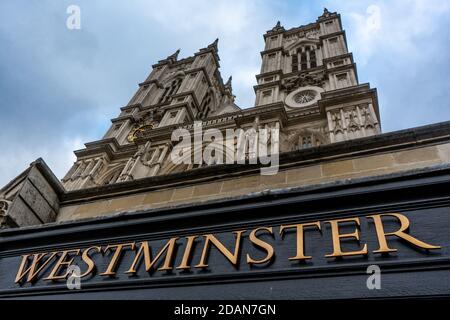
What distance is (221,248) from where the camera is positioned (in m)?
3.88

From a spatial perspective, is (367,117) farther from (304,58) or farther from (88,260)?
(304,58)

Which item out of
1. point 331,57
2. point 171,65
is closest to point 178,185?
point 331,57

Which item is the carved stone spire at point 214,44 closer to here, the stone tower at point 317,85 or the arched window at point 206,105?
the arched window at point 206,105

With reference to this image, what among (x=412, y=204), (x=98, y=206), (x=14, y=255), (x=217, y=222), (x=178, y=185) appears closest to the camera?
(x=412, y=204)

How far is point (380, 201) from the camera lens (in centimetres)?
366

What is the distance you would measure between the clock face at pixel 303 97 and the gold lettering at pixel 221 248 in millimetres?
19258

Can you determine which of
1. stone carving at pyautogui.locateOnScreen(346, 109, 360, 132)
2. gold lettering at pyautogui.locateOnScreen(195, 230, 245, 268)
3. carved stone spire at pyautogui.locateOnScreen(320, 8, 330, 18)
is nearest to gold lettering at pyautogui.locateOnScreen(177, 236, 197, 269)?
gold lettering at pyautogui.locateOnScreen(195, 230, 245, 268)

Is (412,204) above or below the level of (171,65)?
below

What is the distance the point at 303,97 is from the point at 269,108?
14.5 ft

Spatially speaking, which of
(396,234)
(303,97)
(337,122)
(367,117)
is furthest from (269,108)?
(396,234)

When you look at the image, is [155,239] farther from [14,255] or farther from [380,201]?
[380,201]

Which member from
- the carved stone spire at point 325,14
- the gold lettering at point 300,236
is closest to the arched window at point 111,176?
the gold lettering at point 300,236
